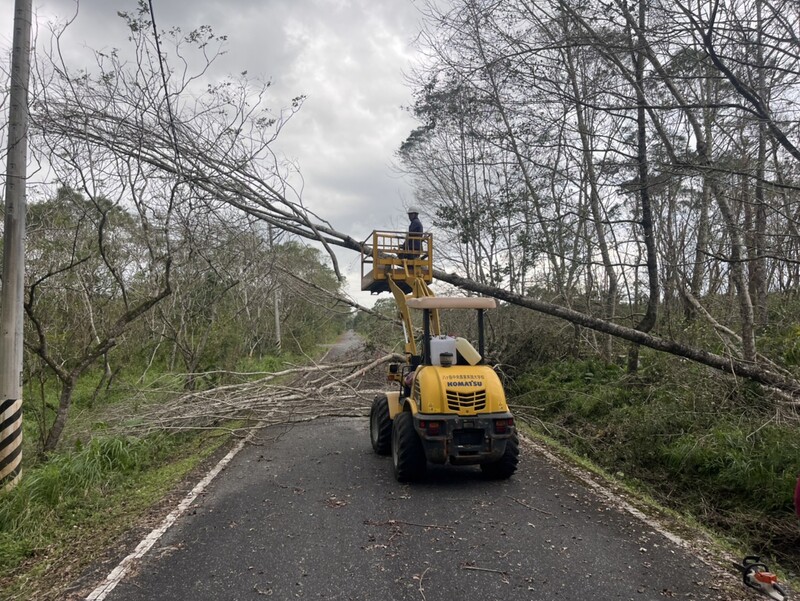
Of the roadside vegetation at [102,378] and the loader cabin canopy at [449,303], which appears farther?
the loader cabin canopy at [449,303]

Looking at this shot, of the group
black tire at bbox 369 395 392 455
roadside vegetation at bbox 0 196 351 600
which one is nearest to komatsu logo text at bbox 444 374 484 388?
black tire at bbox 369 395 392 455

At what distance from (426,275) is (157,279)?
9.48m

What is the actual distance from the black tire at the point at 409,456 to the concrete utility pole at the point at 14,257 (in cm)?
454

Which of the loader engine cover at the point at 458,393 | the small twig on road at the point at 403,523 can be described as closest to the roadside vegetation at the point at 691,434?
the loader engine cover at the point at 458,393

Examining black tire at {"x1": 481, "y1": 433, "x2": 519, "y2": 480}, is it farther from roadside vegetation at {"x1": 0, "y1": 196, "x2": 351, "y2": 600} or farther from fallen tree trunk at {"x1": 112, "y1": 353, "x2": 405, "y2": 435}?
fallen tree trunk at {"x1": 112, "y1": 353, "x2": 405, "y2": 435}

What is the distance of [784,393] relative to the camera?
766 centimetres

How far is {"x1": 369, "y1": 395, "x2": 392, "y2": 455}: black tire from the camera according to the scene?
8.11 metres

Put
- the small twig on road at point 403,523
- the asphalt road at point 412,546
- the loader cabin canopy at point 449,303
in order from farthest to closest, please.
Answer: the loader cabin canopy at point 449,303 < the small twig on road at point 403,523 < the asphalt road at point 412,546

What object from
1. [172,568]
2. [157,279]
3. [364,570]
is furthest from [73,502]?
[157,279]

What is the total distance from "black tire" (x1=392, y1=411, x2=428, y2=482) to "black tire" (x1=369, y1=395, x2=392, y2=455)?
1134 millimetres

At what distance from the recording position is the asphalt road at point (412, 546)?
4.07m

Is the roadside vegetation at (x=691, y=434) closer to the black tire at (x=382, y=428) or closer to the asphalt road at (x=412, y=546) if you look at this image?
the asphalt road at (x=412, y=546)

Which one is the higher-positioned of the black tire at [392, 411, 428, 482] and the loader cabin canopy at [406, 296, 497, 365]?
the loader cabin canopy at [406, 296, 497, 365]

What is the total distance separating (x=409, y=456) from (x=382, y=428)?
1.43 meters
